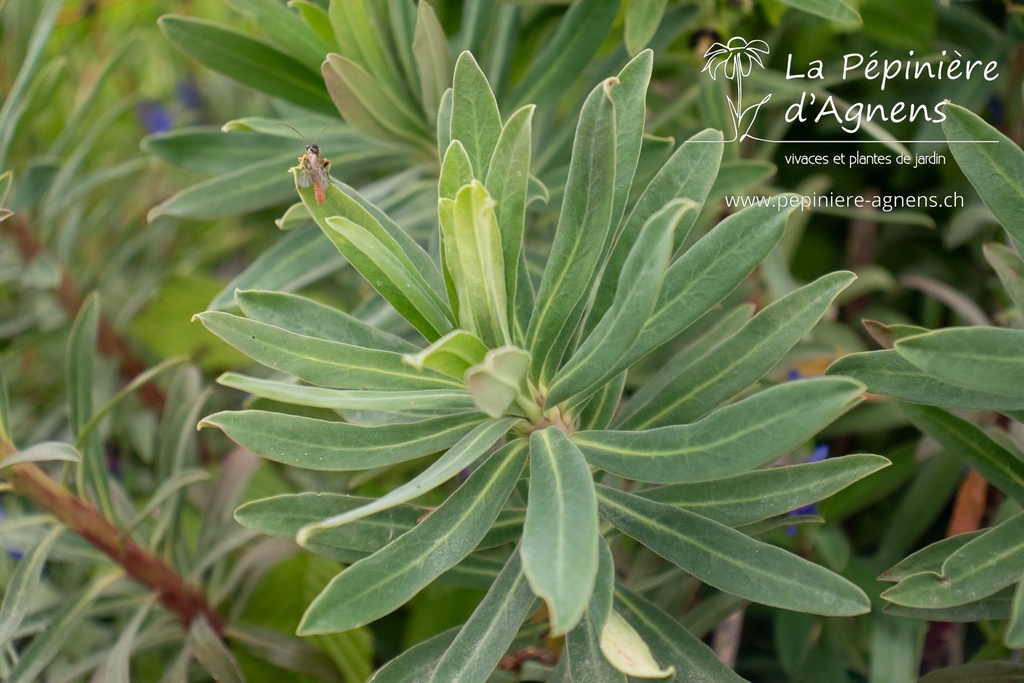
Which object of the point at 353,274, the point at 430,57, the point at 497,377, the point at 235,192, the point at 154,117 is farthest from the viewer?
the point at 154,117

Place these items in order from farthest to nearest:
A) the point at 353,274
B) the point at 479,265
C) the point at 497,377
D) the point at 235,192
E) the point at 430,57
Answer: the point at 353,274 < the point at 235,192 < the point at 430,57 < the point at 479,265 < the point at 497,377

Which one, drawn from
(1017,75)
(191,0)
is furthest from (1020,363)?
(191,0)

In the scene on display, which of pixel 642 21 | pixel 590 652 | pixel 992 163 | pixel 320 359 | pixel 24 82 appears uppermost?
→ pixel 642 21

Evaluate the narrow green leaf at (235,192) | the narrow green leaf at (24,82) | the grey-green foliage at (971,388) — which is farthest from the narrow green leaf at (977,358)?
the narrow green leaf at (24,82)

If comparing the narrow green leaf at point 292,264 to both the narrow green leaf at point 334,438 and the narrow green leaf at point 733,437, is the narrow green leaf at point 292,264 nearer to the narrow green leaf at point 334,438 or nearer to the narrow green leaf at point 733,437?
the narrow green leaf at point 334,438

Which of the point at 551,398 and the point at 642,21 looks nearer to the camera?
the point at 551,398

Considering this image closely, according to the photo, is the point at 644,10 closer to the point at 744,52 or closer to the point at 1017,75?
the point at 744,52

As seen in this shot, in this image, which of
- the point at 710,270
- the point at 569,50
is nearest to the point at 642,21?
the point at 569,50

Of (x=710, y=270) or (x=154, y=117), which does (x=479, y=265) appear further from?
(x=154, y=117)
